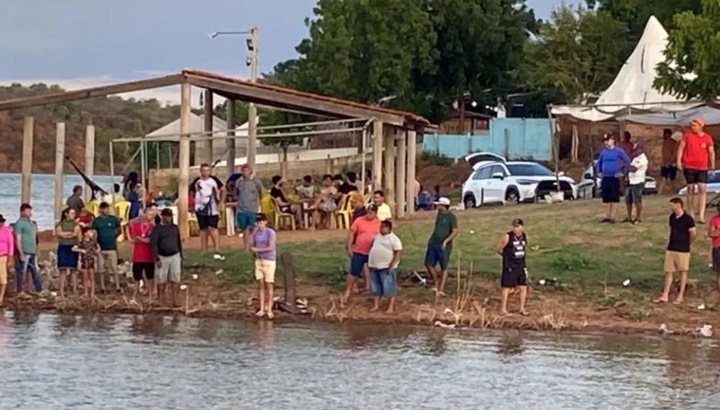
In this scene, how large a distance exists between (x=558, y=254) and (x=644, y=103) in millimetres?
11904

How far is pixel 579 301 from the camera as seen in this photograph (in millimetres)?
25047

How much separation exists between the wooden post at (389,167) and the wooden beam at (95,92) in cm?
552

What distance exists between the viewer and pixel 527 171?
44156 millimetres

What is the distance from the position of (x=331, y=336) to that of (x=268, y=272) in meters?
2.18

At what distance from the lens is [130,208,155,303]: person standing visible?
A: 25359mm

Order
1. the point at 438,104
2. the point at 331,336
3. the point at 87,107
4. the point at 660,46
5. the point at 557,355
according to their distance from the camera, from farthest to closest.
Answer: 1. the point at 87,107
2. the point at 438,104
3. the point at 660,46
4. the point at 331,336
5. the point at 557,355

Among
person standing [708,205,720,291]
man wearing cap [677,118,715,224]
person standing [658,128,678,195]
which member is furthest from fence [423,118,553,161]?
person standing [708,205,720,291]

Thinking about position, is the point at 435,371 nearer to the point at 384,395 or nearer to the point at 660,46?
the point at 384,395

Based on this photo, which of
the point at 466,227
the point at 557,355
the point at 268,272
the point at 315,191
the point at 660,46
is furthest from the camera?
the point at 660,46

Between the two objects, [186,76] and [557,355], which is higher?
[186,76]

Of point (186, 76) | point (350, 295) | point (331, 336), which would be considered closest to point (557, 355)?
point (331, 336)

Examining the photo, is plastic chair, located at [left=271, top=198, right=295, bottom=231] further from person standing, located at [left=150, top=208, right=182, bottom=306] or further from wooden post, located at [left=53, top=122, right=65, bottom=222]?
person standing, located at [left=150, top=208, right=182, bottom=306]

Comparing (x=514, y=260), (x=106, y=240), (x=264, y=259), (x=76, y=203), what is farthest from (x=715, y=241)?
(x=76, y=203)

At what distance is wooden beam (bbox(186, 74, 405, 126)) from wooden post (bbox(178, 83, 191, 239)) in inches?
22.9
